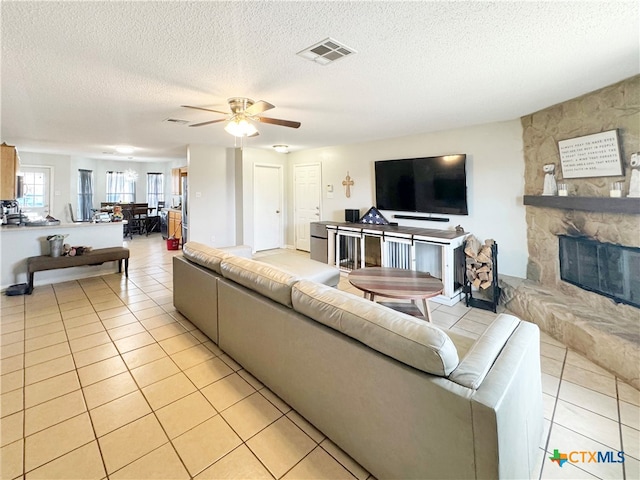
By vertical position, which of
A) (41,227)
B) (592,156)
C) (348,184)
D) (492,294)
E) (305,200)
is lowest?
(492,294)

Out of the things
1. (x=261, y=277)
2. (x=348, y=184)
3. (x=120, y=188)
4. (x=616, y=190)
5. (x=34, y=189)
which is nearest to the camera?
(x=261, y=277)

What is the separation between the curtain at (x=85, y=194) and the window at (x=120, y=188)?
602 mm

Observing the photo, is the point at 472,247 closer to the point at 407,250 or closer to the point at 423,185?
the point at 407,250

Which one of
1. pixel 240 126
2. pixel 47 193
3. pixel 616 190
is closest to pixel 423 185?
pixel 616 190

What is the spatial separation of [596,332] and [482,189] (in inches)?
88.3

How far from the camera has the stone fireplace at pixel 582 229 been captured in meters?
2.35

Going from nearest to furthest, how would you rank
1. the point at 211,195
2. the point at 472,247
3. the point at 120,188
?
the point at 472,247, the point at 211,195, the point at 120,188

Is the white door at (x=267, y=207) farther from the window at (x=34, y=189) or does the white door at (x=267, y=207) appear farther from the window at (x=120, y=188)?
the window at (x=120, y=188)

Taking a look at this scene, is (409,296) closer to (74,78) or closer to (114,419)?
(114,419)

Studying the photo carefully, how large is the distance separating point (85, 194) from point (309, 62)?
32.2 feet

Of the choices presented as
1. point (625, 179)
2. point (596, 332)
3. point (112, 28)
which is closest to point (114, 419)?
point (112, 28)

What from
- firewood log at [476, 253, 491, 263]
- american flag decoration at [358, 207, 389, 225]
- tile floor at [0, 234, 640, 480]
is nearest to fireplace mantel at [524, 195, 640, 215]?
firewood log at [476, 253, 491, 263]

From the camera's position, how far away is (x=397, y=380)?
1198 mm

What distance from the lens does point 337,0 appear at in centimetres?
152
